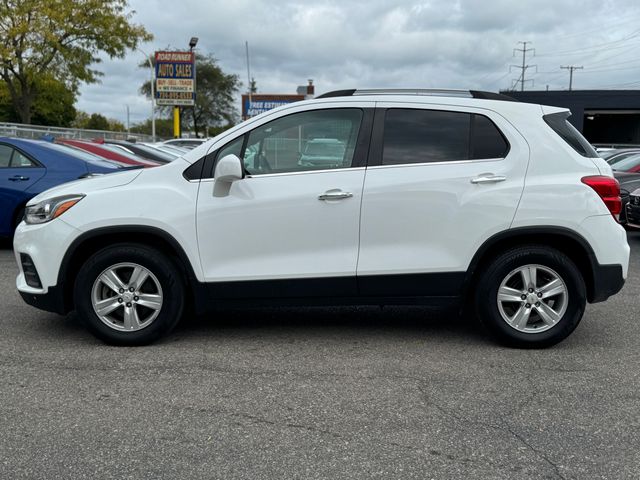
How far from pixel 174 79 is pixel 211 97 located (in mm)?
38348

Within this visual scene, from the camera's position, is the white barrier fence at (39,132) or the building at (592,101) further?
the building at (592,101)

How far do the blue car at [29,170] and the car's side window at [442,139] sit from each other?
17.1 ft

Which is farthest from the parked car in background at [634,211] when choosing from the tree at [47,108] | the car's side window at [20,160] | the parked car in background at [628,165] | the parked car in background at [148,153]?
the tree at [47,108]

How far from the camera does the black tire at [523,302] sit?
4727mm

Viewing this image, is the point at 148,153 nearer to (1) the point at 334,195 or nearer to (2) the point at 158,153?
(2) the point at 158,153

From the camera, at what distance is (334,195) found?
4648mm

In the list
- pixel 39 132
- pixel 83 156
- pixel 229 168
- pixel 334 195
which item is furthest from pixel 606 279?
pixel 39 132

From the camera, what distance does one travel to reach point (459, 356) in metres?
4.71

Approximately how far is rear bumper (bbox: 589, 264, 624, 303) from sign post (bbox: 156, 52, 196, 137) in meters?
28.7

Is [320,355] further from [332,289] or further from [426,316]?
[426,316]

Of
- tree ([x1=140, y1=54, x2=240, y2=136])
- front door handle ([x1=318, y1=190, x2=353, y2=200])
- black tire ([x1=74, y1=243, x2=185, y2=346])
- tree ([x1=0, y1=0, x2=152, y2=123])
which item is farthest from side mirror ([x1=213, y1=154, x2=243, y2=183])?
tree ([x1=140, y1=54, x2=240, y2=136])

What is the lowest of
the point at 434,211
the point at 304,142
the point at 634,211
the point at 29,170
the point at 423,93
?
the point at 634,211

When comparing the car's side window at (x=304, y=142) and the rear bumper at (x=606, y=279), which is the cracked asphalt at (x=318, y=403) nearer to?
the rear bumper at (x=606, y=279)

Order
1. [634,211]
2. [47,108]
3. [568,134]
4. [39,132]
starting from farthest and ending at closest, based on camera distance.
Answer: [47,108] < [39,132] < [634,211] < [568,134]
